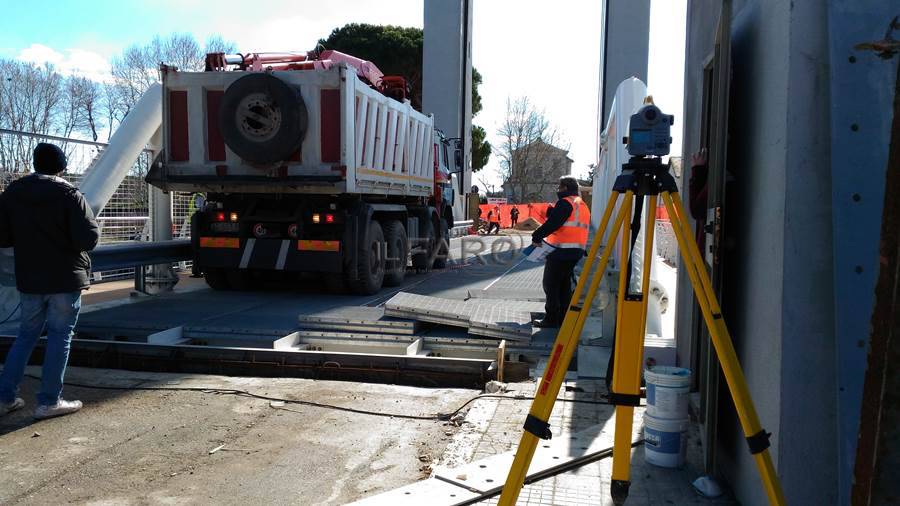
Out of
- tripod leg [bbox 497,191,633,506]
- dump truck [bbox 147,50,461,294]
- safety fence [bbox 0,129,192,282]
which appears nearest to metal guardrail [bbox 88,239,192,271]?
dump truck [bbox 147,50,461,294]

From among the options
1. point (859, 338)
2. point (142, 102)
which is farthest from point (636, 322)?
point (142, 102)

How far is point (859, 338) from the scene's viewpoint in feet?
8.46

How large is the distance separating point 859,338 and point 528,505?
1.53m

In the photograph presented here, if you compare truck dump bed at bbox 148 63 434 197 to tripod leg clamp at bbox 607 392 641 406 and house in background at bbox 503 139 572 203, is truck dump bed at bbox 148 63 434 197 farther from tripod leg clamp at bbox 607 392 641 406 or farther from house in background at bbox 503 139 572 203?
house in background at bbox 503 139 572 203

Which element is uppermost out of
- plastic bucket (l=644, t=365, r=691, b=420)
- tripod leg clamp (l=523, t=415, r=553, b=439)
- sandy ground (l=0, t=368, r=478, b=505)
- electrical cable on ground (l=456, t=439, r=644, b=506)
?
tripod leg clamp (l=523, t=415, r=553, b=439)

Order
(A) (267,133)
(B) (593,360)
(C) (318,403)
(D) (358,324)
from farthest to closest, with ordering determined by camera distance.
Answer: (A) (267,133)
(D) (358,324)
(B) (593,360)
(C) (318,403)

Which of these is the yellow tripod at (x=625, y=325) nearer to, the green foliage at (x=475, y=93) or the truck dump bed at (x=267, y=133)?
the truck dump bed at (x=267, y=133)

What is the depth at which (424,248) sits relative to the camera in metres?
14.1

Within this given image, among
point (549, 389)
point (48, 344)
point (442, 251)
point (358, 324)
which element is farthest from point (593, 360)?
point (442, 251)

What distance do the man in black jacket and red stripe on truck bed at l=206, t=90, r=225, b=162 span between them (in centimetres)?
521

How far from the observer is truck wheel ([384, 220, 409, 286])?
11648mm

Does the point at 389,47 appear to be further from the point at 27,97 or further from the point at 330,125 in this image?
the point at 330,125

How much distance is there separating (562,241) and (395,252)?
15.1 feet

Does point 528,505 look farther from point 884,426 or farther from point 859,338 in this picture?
point 884,426
